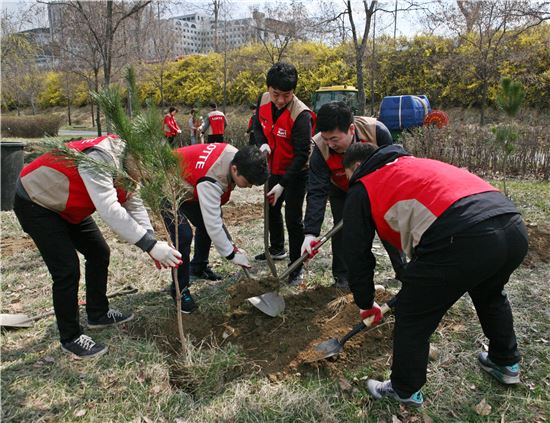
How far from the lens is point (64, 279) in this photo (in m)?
2.46

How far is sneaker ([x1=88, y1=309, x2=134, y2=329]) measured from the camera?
2.95m

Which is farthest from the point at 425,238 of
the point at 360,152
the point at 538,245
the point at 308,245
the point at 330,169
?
the point at 538,245

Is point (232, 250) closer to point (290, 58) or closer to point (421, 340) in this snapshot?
point (421, 340)

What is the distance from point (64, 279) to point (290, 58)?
Answer: 798 inches

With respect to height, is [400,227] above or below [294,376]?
above

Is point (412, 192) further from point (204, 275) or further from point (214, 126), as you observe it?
point (214, 126)

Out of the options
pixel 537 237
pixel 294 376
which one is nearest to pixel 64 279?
pixel 294 376

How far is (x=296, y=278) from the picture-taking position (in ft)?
12.1

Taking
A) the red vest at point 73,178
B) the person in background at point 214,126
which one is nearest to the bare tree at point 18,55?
the person in background at point 214,126

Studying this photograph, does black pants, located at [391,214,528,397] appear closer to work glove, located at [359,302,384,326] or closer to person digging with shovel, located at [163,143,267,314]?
work glove, located at [359,302,384,326]

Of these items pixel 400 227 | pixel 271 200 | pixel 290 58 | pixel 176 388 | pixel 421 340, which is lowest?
Answer: pixel 176 388

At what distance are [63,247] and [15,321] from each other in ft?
3.32

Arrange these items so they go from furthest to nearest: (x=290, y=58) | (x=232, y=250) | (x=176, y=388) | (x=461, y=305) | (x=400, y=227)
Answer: (x=290, y=58) < (x=461, y=305) < (x=232, y=250) < (x=176, y=388) < (x=400, y=227)

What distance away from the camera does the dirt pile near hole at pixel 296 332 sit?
255 cm
